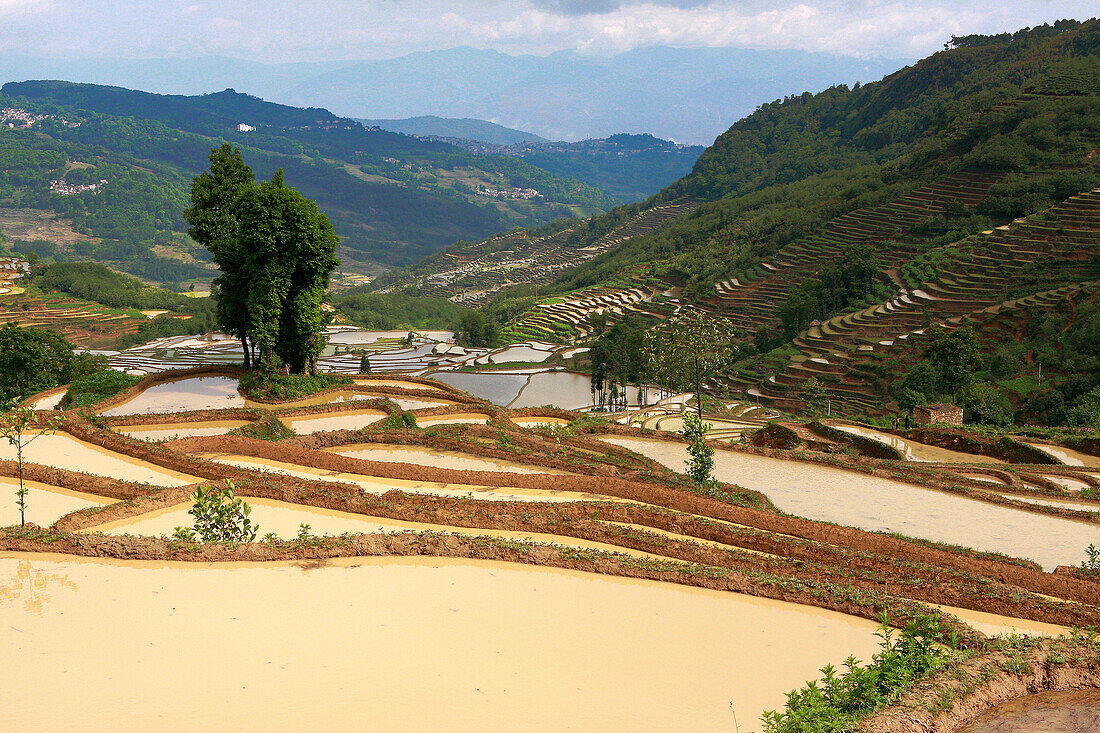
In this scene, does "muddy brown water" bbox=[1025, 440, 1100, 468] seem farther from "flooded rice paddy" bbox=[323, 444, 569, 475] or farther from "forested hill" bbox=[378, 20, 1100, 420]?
"flooded rice paddy" bbox=[323, 444, 569, 475]

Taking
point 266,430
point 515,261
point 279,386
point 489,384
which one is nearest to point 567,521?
point 266,430

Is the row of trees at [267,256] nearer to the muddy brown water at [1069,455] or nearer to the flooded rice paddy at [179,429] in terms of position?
the flooded rice paddy at [179,429]

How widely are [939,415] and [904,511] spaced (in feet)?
53.3

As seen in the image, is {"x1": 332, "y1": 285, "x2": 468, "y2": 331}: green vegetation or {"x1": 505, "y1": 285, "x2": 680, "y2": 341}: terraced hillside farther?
{"x1": 332, "y1": 285, "x2": 468, "y2": 331}: green vegetation

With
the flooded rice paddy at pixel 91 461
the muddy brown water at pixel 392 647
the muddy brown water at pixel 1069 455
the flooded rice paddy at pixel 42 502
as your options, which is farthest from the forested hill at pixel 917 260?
the flooded rice paddy at pixel 42 502

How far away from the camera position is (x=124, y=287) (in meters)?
111

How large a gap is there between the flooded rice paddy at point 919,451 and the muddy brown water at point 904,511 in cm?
536

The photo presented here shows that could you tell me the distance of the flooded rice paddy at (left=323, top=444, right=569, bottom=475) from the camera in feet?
53.2

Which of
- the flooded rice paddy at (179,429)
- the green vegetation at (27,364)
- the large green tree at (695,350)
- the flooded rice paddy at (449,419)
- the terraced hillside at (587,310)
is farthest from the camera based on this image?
the terraced hillside at (587,310)

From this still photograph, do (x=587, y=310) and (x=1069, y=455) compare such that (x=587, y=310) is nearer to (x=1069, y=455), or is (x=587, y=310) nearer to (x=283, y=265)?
(x=283, y=265)

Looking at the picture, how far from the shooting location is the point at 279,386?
23.8 m

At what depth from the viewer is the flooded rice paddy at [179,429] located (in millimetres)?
18641

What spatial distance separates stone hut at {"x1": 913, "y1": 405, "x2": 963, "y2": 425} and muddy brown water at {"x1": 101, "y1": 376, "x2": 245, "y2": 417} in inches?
933

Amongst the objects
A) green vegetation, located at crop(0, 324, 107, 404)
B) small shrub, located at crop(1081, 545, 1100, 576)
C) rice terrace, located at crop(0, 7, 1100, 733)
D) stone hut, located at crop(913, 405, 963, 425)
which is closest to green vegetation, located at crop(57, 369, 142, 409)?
rice terrace, located at crop(0, 7, 1100, 733)
